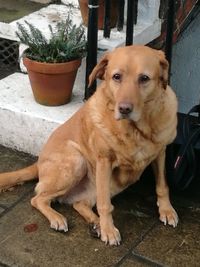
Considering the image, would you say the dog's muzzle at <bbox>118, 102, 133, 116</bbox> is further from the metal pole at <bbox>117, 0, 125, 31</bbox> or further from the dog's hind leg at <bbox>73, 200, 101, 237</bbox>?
the metal pole at <bbox>117, 0, 125, 31</bbox>

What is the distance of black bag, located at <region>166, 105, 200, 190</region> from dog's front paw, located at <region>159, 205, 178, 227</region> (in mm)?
266

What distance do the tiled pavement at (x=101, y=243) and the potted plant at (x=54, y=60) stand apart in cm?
78

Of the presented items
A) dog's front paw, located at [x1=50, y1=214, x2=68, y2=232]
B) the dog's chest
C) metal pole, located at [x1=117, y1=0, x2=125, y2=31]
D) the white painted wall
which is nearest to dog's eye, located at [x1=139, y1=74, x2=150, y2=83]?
the dog's chest

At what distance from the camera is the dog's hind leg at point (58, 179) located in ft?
13.3

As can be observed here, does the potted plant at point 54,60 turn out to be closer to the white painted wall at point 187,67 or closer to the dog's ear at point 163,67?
the dog's ear at point 163,67

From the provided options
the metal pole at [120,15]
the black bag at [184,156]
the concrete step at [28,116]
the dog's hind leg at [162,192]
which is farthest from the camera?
the metal pole at [120,15]

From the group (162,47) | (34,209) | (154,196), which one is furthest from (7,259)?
(162,47)

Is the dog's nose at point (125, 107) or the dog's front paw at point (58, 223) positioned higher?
the dog's nose at point (125, 107)

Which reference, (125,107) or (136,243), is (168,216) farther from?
(125,107)

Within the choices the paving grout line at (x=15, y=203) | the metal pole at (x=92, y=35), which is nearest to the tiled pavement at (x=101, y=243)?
the paving grout line at (x=15, y=203)

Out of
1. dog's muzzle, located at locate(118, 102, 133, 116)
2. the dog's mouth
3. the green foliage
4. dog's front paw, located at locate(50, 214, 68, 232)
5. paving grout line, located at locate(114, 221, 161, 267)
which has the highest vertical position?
dog's muzzle, located at locate(118, 102, 133, 116)

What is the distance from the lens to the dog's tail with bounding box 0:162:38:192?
13.9 ft

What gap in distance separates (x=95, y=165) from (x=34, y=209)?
531mm

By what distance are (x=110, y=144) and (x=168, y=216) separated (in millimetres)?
640
